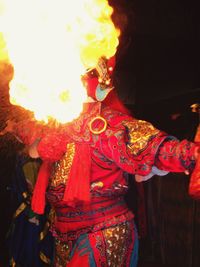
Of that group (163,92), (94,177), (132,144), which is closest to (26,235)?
(94,177)

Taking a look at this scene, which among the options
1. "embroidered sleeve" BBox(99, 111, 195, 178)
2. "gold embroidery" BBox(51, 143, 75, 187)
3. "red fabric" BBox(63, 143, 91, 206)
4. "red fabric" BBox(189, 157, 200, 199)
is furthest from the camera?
"gold embroidery" BBox(51, 143, 75, 187)

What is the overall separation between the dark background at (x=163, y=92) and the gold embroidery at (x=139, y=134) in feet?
4.22

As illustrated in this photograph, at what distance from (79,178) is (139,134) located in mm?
580

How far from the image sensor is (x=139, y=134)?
2.63m

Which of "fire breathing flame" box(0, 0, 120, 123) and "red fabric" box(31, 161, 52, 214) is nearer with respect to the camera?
"fire breathing flame" box(0, 0, 120, 123)

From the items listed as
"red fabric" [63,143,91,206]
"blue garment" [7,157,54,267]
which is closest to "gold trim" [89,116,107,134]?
"red fabric" [63,143,91,206]

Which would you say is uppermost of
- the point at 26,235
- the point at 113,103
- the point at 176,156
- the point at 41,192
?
the point at 113,103

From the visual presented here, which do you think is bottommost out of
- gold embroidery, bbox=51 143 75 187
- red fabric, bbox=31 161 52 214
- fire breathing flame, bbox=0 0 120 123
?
red fabric, bbox=31 161 52 214

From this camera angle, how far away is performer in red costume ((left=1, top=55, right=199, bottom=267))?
2770 mm

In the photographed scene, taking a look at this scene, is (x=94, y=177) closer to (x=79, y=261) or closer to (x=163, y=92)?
(x=79, y=261)

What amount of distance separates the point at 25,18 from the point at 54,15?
Answer: 237 mm

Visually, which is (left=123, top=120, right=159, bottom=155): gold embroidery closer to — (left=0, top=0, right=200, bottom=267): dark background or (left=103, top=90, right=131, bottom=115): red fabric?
(left=103, top=90, right=131, bottom=115): red fabric

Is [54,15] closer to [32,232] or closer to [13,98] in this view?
[13,98]

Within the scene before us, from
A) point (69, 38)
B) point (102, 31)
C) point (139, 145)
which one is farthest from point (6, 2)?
point (139, 145)
